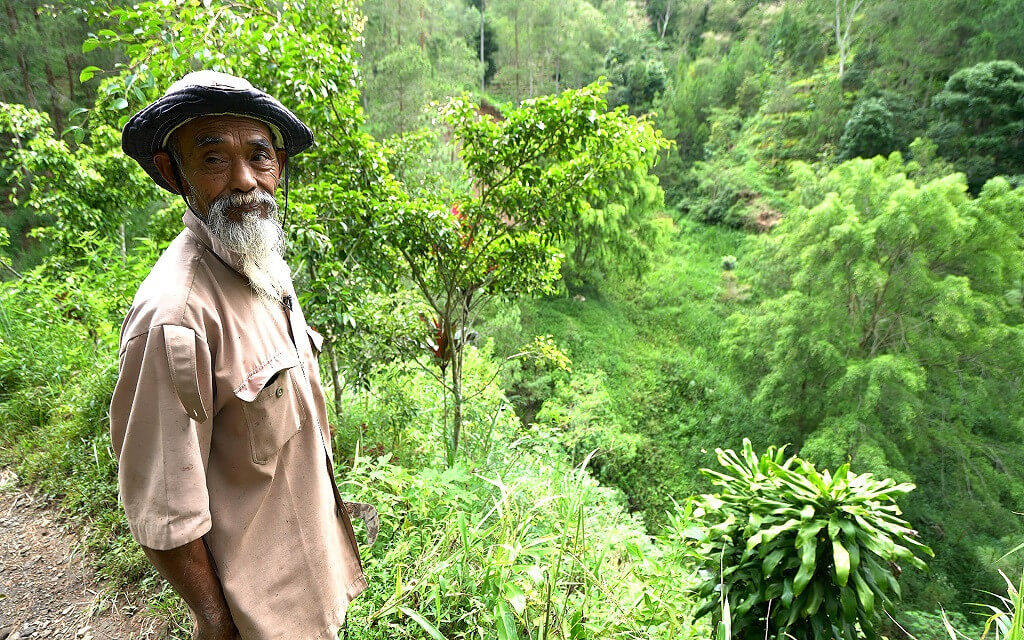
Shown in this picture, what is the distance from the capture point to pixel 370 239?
282cm

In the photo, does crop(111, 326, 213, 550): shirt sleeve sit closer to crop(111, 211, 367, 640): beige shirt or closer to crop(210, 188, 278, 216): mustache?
crop(111, 211, 367, 640): beige shirt

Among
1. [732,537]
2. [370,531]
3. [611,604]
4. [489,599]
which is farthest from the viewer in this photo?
[370,531]

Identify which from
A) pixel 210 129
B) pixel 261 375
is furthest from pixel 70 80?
pixel 261 375

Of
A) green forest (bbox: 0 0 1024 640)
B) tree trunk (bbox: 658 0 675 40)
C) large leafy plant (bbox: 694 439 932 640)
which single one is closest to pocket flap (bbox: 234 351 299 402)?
green forest (bbox: 0 0 1024 640)

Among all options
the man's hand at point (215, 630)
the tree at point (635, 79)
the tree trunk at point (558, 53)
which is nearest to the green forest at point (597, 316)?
the man's hand at point (215, 630)

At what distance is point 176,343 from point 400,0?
23925 millimetres

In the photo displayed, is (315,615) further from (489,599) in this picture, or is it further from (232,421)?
(489,599)

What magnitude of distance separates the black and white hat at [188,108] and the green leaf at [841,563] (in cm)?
224

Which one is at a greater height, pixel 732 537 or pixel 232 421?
pixel 232 421

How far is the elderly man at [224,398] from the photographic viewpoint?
810 mm

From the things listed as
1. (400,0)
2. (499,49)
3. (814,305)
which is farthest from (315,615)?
(499,49)

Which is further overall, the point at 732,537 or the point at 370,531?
the point at 370,531

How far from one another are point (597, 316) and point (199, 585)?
1536 centimetres

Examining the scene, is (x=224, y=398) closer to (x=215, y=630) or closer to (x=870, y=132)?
(x=215, y=630)
